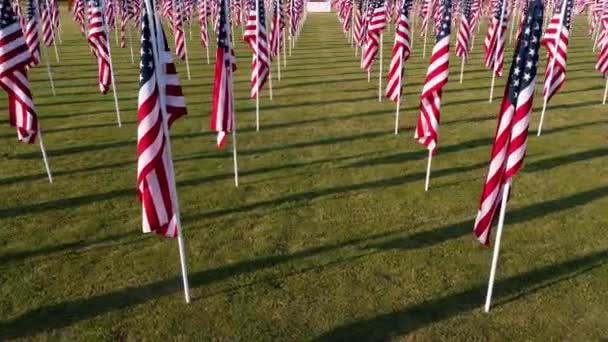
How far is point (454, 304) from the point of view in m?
7.81

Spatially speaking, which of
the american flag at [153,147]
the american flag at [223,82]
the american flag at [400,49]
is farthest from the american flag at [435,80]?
the american flag at [153,147]

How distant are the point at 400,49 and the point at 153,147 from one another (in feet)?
29.8

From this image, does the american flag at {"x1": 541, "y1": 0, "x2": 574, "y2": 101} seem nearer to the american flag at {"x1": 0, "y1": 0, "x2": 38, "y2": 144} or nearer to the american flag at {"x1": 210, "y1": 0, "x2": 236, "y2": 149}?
the american flag at {"x1": 210, "y1": 0, "x2": 236, "y2": 149}

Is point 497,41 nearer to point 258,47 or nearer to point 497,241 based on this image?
point 258,47

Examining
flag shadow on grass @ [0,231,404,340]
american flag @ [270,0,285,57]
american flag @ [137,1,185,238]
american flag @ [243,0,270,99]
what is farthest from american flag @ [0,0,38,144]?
american flag @ [270,0,285,57]

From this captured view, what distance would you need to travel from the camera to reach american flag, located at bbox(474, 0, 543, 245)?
20.7 ft

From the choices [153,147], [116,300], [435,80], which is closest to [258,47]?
[435,80]

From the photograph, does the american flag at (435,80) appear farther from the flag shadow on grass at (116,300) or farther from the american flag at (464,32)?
the american flag at (464,32)

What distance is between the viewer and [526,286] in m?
8.24

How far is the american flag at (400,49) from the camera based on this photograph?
1331 cm

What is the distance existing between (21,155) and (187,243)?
25.7 ft

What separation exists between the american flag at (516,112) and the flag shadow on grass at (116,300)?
137 inches

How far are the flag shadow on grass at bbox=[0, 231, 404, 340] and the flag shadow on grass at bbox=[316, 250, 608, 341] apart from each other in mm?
2141

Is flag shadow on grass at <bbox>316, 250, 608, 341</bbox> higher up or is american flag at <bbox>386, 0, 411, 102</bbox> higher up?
american flag at <bbox>386, 0, 411, 102</bbox>
